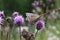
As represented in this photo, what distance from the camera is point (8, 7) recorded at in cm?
918

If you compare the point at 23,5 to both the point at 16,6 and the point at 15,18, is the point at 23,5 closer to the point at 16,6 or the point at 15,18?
the point at 16,6

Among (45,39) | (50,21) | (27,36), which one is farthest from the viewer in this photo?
(50,21)

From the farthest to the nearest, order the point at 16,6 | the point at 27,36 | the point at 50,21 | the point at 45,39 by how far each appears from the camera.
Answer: the point at 16,6 < the point at 50,21 < the point at 45,39 < the point at 27,36

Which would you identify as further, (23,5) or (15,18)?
(23,5)

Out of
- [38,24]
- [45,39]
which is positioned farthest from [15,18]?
[45,39]

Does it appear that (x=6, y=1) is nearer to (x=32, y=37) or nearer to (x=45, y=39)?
(x=45, y=39)

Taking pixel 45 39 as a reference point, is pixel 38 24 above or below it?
above

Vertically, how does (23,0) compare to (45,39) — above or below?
above

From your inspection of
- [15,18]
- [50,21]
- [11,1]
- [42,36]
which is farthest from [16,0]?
[15,18]

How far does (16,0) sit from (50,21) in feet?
13.1

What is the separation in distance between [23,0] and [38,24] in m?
7.29

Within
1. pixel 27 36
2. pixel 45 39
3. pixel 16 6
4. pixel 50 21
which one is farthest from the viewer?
pixel 16 6

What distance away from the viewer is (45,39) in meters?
3.37

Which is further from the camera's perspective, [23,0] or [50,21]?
[23,0]
